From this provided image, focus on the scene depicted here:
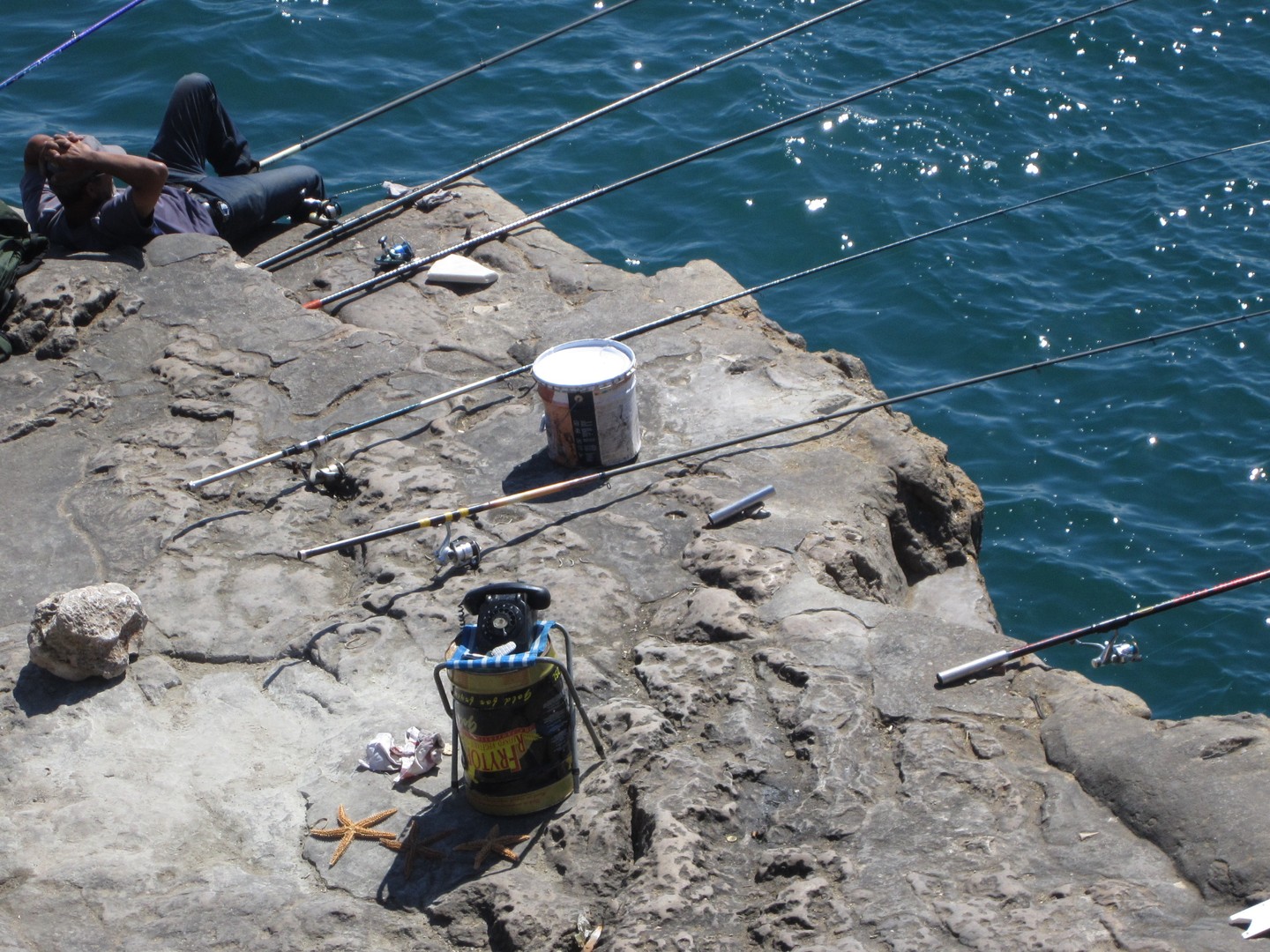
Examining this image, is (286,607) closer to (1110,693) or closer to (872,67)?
(1110,693)

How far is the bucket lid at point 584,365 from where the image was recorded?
161 inches

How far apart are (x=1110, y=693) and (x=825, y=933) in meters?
1.25

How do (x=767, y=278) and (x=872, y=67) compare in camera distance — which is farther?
(x=872, y=67)

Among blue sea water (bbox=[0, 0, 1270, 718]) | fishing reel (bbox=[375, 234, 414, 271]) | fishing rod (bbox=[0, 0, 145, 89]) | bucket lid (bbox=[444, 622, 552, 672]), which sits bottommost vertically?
blue sea water (bbox=[0, 0, 1270, 718])

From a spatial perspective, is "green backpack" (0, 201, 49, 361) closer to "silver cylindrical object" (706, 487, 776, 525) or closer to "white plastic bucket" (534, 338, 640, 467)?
"white plastic bucket" (534, 338, 640, 467)

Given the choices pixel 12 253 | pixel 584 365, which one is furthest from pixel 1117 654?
pixel 12 253

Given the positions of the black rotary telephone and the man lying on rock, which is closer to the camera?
the black rotary telephone

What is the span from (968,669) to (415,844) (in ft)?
4.61

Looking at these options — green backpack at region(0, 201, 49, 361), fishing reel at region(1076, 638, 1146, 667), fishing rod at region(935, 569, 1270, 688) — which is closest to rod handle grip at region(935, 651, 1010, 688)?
fishing rod at region(935, 569, 1270, 688)

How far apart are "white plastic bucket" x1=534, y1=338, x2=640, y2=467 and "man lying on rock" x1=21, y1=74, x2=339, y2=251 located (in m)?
2.06

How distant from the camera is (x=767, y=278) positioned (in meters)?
7.73

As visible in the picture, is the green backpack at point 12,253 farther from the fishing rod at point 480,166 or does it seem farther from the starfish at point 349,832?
the starfish at point 349,832

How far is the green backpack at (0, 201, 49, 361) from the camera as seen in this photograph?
194 inches

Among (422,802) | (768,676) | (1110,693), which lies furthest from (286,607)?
(1110,693)
